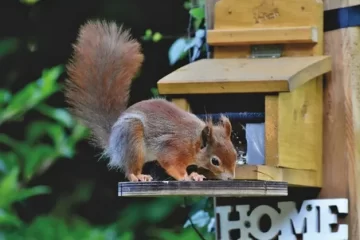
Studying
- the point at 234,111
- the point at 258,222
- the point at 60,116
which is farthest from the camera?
the point at 60,116

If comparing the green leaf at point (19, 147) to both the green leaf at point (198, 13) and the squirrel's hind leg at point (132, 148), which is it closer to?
the green leaf at point (198, 13)

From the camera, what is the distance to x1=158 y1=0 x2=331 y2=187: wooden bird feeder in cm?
269

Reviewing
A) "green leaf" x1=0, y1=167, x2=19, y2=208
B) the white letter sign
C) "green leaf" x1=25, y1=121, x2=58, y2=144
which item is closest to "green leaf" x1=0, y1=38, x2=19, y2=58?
"green leaf" x1=25, y1=121, x2=58, y2=144

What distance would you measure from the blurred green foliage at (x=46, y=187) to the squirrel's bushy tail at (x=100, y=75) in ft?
1.75

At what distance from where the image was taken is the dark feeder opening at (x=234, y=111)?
9.18 ft

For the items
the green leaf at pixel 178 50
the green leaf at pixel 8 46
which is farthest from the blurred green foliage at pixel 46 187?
the green leaf at pixel 178 50

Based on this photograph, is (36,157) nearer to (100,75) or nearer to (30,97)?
(30,97)

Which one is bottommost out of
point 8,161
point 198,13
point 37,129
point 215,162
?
point 215,162

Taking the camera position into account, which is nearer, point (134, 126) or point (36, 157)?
point (134, 126)

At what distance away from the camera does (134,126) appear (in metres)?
2.65

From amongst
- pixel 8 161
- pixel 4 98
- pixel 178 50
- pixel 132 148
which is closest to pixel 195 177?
pixel 132 148

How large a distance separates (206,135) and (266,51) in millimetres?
421

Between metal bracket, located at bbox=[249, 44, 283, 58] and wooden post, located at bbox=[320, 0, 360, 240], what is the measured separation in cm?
13

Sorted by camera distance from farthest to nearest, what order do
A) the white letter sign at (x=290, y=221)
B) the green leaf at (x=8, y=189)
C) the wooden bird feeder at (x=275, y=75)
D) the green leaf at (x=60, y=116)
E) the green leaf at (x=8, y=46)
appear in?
the green leaf at (x=8, y=46) < the green leaf at (x=60, y=116) < the green leaf at (x=8, y=189) < the white letter sign at (x=290, y=221) < the wooden bird feeder at (x=275, y=75)
